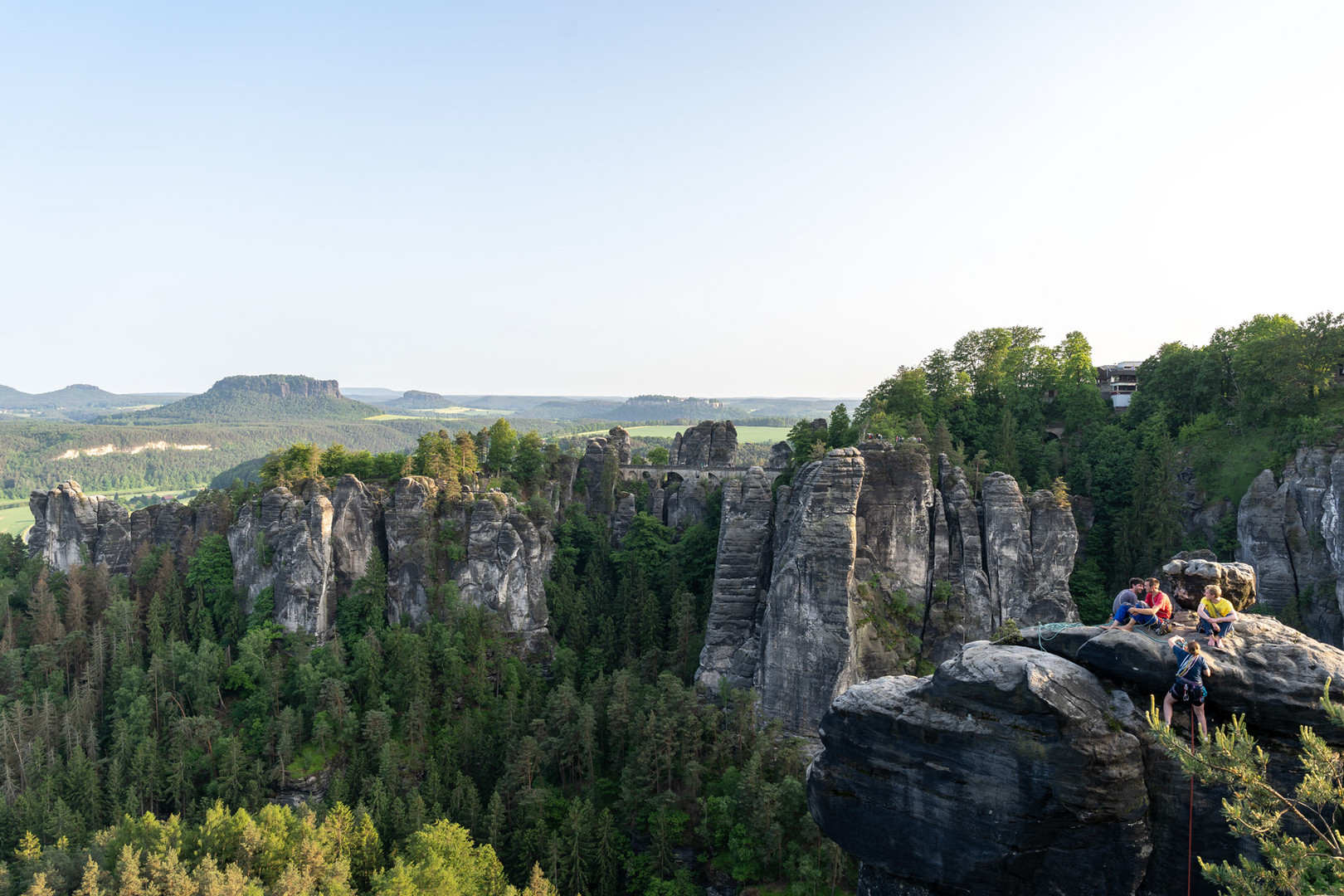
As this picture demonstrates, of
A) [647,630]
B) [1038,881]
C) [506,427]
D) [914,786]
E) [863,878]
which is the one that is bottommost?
[647,630]

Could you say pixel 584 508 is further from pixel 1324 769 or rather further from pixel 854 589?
→ pixel 1324 769

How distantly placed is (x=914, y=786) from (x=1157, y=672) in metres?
5.08

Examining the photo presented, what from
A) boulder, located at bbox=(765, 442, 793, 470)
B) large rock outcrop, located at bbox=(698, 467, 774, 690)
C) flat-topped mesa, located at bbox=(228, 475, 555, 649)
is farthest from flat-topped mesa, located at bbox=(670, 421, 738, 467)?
flat-topped mesa, located at bbox=(228, 475, 555, 649)

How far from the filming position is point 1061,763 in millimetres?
12734

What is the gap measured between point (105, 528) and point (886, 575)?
192 feet

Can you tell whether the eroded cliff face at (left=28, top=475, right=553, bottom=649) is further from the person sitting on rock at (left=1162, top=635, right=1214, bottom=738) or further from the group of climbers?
the person sitting on rock at (left=1162, top=635, right=1214, bottom=738)

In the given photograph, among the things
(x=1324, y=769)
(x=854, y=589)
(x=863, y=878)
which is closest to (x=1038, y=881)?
(x=863, y=878)

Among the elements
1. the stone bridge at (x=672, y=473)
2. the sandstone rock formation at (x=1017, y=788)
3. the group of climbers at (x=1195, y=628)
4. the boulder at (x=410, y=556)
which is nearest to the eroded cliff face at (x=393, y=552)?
the boulder at (x=410, y=556)

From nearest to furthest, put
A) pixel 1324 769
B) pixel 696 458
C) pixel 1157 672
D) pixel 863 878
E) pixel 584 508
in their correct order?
pixel 1324 769, pixel 1157 672, pixel 863 878, pixel 584 508, pixel 696 458

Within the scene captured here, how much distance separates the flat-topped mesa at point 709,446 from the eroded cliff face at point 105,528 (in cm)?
3985

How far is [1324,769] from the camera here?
1033cm

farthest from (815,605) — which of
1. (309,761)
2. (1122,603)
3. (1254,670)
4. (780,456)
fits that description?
(309,761)

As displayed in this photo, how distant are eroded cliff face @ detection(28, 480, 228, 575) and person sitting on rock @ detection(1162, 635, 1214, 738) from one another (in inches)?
2362

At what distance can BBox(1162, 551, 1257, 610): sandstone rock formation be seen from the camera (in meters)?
13.6
